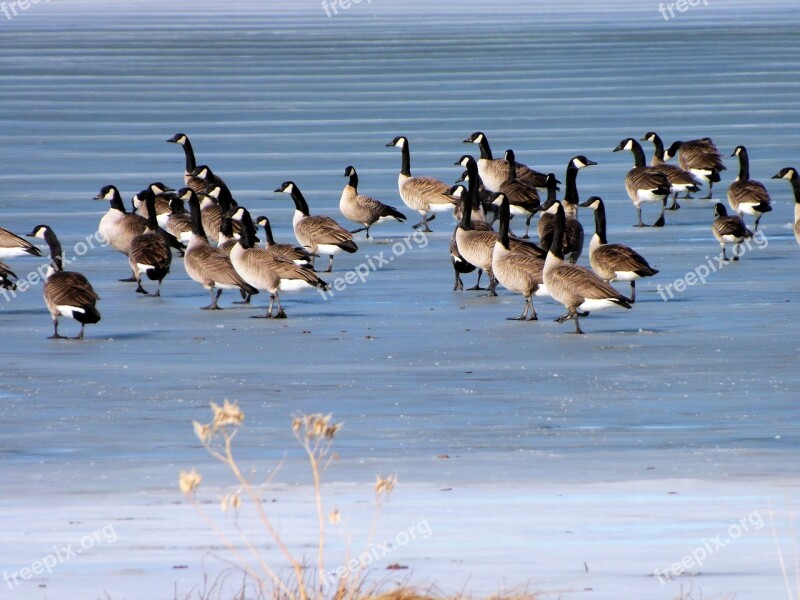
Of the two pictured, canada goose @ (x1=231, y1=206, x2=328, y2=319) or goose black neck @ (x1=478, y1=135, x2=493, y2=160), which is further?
goose black neck @ (x1=478, y1=135, x2=493, y2=160)

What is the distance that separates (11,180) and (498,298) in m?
11.2

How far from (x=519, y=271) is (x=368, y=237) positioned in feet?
19.0

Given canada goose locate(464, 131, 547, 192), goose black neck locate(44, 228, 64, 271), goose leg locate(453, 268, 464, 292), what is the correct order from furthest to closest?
canada goose locate(464, 131, 547, 192) < goose leg locate(453, 268, 464, 292) < goose black neck locate(44, 228, 64, 271)

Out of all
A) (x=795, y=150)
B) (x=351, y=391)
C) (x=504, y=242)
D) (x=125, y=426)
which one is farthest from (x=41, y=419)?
(x=795, y=150)

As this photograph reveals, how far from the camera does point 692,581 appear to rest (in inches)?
245

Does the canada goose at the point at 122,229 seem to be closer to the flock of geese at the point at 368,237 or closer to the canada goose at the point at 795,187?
the flock of geese at the point at 368,237

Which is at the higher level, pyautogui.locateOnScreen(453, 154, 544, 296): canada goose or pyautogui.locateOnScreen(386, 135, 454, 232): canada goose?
pyautogui.locateOnScreen(386, 135, 454, 232): canada goose

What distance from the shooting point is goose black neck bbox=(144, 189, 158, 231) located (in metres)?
15.9

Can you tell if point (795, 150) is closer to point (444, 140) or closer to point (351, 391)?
point (444, 140)

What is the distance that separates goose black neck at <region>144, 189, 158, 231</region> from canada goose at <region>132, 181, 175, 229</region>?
998 mm

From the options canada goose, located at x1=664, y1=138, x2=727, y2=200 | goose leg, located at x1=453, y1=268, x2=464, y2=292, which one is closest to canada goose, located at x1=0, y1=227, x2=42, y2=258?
goose leg, located at x1=453, y1=268, x2=464, y2=292

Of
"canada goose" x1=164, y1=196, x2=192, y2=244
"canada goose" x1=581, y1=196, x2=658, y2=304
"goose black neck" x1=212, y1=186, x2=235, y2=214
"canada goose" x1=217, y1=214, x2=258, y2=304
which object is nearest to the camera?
"canada goose" x1=581, y1=196, x2=658, y2=304

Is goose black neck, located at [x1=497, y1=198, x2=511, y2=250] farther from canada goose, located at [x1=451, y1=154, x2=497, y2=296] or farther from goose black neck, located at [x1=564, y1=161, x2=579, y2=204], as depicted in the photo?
goose black neck, located at [x1=564, y1=161, x2=579, y2=204]

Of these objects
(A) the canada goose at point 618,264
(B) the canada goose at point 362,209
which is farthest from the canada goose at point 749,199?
(A) the canada goose at point 618,264
